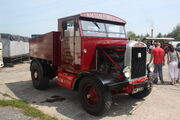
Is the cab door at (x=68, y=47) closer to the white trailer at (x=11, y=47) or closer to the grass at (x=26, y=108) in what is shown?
the grass at (x=26, y=108)

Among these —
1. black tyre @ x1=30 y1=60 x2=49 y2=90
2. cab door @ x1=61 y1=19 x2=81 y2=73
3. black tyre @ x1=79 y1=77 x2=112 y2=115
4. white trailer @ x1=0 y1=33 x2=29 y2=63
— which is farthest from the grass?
white trailer @ x1=0 y1=33 x2=29 y2=63

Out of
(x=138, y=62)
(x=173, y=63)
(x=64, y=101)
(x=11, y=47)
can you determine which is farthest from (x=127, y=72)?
(x=11, y=47)

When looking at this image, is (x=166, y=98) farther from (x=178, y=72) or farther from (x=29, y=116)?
(x=29, y=116)

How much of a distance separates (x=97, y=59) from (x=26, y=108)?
223 cm

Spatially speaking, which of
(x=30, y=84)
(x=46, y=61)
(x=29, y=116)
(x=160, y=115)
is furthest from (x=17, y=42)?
(x=160, y=115)

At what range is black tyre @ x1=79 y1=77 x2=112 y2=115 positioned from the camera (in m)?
4.06

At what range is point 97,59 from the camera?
500cm

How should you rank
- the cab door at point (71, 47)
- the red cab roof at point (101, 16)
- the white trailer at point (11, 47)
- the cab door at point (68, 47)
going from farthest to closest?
1. the white trailer at point (11, 47)
2. the cab door at point (68, 47)
3. the red cab roof at point (101, 16)
4. the cab door at point (71, 47)

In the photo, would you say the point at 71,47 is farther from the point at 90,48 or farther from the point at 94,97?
the point at 94,97

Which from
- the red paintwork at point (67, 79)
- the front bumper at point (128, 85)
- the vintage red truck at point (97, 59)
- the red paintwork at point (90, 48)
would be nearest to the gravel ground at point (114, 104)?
the vintage red truck at point (97, 59)

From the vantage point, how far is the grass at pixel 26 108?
13.7 feet

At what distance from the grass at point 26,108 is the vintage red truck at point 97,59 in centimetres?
101

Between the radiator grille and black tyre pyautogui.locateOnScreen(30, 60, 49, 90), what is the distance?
3.22 metres

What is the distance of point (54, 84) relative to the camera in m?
7.52
